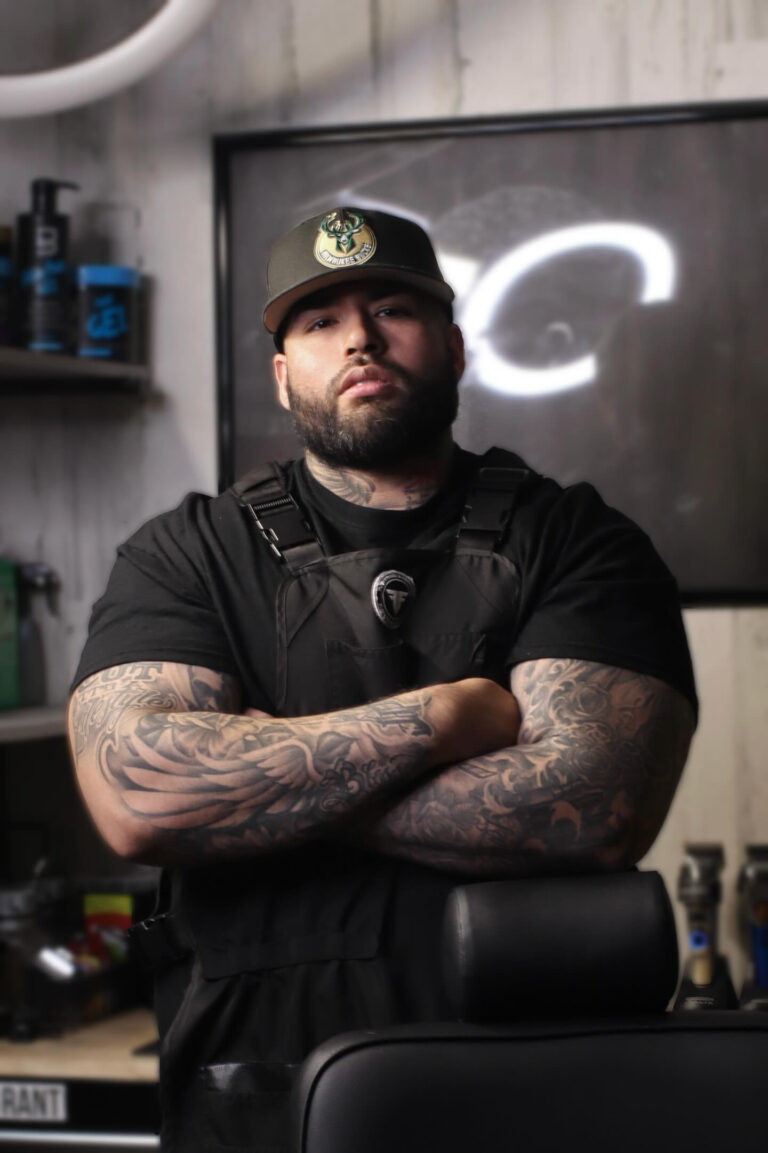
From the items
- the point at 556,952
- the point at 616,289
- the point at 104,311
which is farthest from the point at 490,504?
the point at 104,311

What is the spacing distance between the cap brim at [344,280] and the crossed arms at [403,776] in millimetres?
455

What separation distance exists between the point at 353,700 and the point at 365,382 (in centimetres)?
35

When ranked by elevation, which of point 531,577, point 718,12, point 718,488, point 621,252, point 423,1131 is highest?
point 718,12

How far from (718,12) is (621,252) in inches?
17.6

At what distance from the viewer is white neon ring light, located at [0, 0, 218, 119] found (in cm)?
211

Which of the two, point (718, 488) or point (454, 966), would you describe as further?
point (718, 488)

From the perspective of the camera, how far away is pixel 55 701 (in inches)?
103

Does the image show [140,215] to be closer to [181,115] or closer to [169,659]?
[181,115]

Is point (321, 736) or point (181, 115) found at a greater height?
point (181, 115)

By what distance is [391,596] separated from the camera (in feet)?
4.47

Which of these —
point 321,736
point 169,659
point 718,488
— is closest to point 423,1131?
point 321,736

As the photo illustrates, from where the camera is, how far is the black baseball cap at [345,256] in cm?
145

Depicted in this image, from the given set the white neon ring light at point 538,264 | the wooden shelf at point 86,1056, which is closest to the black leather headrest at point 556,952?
the wooden shelf at point 86,1056

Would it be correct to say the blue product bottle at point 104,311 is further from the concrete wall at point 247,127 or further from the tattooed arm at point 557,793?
the tattooed arm at point 557,793
